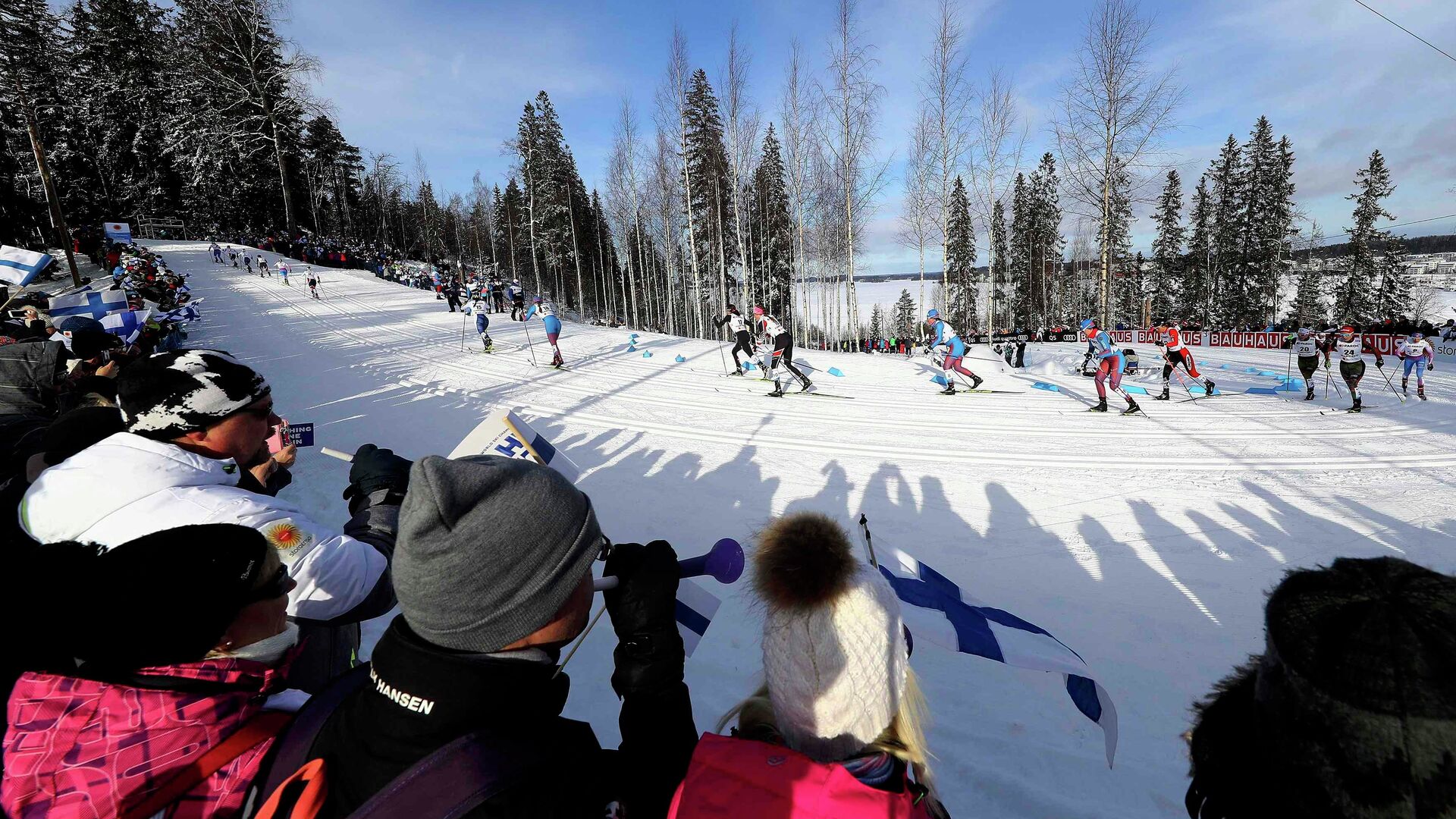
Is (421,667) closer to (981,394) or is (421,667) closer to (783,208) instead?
(981,394)

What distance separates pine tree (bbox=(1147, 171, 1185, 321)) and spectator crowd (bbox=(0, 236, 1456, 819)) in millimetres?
49738

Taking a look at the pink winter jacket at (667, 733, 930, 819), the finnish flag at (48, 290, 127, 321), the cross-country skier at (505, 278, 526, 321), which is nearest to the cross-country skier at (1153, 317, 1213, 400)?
the pink winter jacket at (667, 733, 930, 819)

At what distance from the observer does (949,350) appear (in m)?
11.5

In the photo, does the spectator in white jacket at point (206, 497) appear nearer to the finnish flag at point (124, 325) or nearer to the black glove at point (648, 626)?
the black glove at point (648, 626)

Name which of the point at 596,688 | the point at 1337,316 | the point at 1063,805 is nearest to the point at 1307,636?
the point at 1063,805

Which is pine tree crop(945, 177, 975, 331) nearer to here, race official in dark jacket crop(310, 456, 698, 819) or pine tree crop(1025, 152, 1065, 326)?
pine tree crop(1025, 152, 1065, 326)

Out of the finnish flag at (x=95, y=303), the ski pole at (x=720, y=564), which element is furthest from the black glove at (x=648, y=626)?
the finnish flag at (x=95, y=303)

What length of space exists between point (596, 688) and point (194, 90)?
5928cm

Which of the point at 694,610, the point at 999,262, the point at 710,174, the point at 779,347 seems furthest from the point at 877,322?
the point at 694,610

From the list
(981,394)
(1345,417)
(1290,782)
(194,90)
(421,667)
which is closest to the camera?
(1290,782)

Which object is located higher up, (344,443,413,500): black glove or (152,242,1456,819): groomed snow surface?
(344,443,413,500): black glove

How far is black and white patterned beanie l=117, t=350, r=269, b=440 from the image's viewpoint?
6.52 feet

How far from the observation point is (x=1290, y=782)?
2.51 ft

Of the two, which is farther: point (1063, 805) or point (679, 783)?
point (1063, 805)
